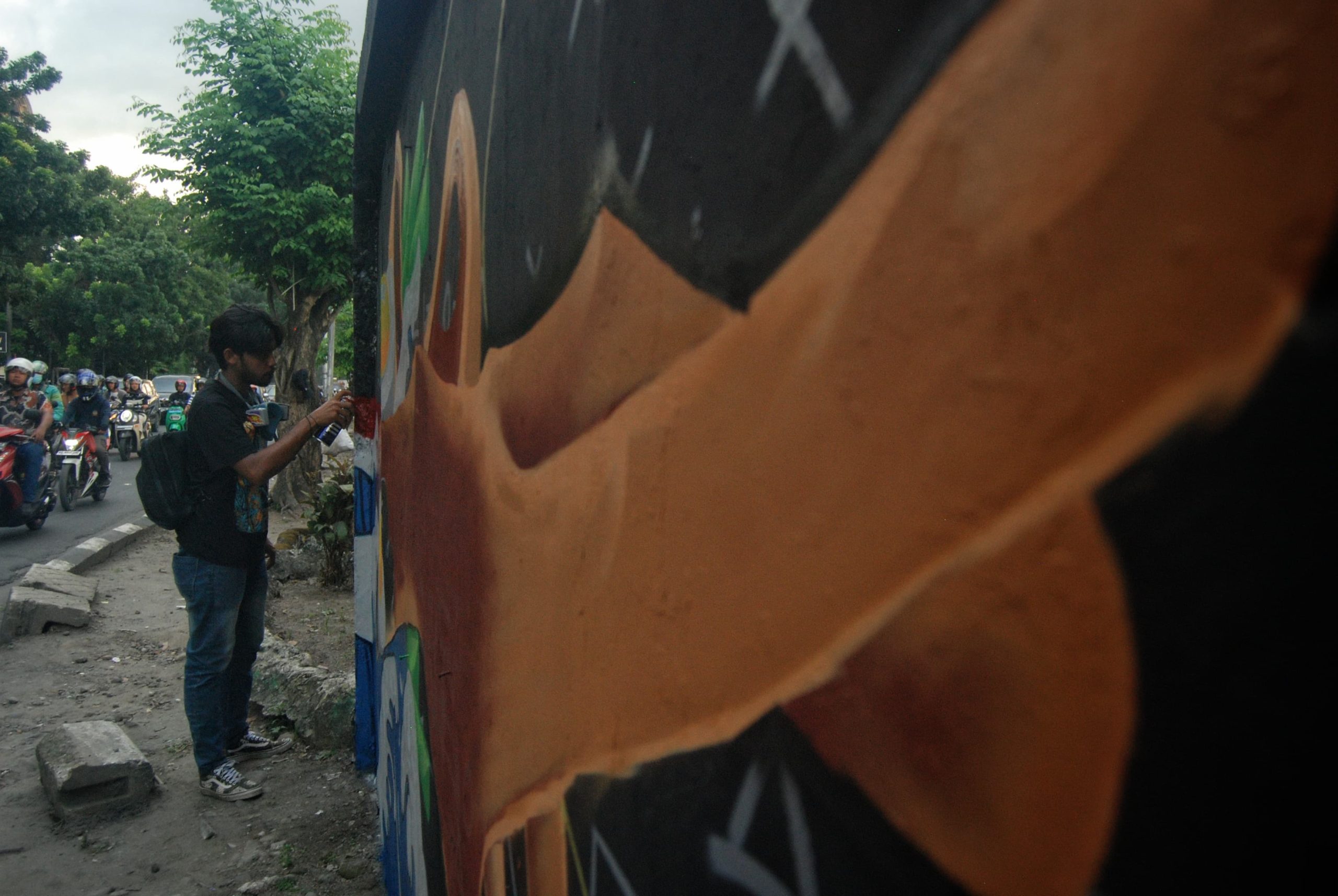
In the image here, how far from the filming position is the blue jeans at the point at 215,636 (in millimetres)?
3631

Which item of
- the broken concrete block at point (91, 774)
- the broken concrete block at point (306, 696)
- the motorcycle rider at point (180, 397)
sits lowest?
the broken concrete block at point (306, 696)

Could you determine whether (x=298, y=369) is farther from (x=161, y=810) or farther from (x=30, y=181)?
(x=30, y=181)

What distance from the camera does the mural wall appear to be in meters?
0.34

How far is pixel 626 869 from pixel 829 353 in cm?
53

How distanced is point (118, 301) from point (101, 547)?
94.3 ft

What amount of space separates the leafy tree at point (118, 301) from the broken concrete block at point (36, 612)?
85.6ft

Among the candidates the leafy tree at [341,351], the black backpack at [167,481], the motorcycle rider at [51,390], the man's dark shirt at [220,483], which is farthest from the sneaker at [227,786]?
the leafy tree at [341,351]

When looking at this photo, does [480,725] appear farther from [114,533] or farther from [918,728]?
[114,533]

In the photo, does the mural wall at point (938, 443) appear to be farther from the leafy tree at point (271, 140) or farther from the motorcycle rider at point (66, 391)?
the motorcycle rider at point (66, 391)

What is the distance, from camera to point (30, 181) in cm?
2230

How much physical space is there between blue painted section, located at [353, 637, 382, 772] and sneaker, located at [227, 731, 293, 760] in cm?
63

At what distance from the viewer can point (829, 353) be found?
0.57 metres

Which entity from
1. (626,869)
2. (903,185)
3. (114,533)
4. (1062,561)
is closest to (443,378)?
(626,869)

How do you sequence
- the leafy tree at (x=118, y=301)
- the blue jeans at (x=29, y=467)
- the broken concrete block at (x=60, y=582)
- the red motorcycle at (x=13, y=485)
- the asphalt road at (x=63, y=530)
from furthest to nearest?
the leafy tree at (x=118, y=301) < the blue jeans at (x=29, y=467) < the red motorcycle at (x=13, y=485) < the asphalt road at (x=63, y=530) < the broken concrete block at (x=60, y=582)
